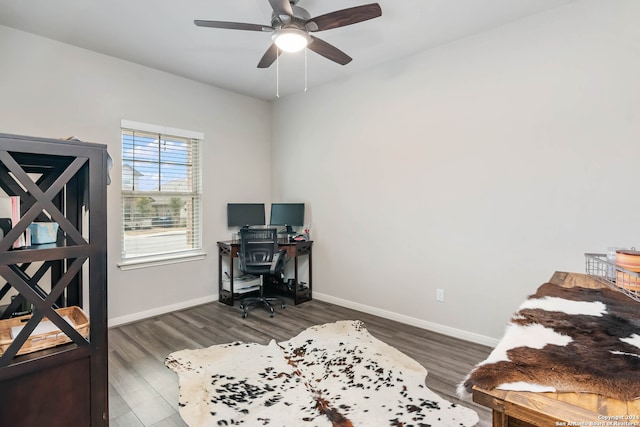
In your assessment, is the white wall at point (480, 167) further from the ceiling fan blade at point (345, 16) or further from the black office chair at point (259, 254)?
the ceiling fan blade at point (345, 16)

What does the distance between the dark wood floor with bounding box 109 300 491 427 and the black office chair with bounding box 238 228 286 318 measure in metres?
0.36

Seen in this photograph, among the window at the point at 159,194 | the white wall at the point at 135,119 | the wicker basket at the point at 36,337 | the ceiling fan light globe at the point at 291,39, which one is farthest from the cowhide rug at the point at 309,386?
the ceiling fan light globe at the point at 291,39

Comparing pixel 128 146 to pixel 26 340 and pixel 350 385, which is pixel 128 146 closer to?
pixel 26 340

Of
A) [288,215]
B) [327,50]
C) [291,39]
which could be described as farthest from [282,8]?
[288,215]

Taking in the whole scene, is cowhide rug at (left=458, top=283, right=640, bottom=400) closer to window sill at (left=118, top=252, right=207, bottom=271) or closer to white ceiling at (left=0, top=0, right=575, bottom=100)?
white ceiling at (left=0, top=0, right=575, bottom=100)

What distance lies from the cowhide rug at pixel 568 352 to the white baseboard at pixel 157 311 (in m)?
3.67

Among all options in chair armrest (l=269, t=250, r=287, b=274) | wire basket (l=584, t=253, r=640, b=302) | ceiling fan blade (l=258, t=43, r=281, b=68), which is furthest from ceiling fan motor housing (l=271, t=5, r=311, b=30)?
chair armrest (l=269, t=250, r=287, b=274)

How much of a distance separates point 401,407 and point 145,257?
314 centimetres

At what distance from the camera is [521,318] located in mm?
1269

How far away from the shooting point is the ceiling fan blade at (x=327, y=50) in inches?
97.6

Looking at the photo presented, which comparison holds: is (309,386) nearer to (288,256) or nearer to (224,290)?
(288,256)

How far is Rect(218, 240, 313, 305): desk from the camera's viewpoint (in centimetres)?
408

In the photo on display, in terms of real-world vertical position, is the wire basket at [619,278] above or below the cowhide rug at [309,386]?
above

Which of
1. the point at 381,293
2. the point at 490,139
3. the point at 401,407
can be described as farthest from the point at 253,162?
the point at 401,407
